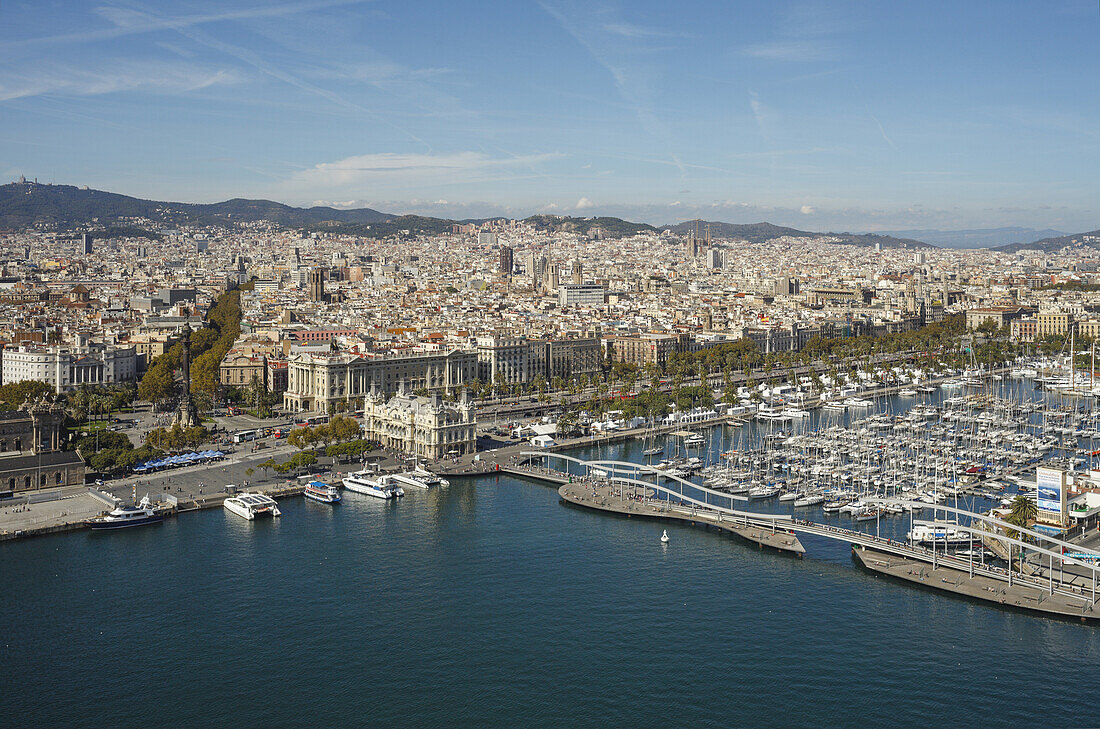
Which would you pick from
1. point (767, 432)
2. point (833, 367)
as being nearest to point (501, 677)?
point (767, 432)

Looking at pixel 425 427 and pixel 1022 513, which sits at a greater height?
pixel 425 427

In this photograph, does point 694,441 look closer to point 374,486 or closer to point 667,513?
point 667,513

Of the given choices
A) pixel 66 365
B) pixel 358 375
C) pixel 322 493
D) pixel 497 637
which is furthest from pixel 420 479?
pixel 66 365

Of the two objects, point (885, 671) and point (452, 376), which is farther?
point (452, 376)

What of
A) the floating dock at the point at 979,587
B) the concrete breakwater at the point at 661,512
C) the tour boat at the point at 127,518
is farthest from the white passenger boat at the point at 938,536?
the tour boat at the point at 127,518

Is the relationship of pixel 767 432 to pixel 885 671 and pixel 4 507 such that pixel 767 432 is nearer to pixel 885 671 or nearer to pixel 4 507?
pixel 885 671

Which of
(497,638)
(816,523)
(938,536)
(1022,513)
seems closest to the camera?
(497,638)
